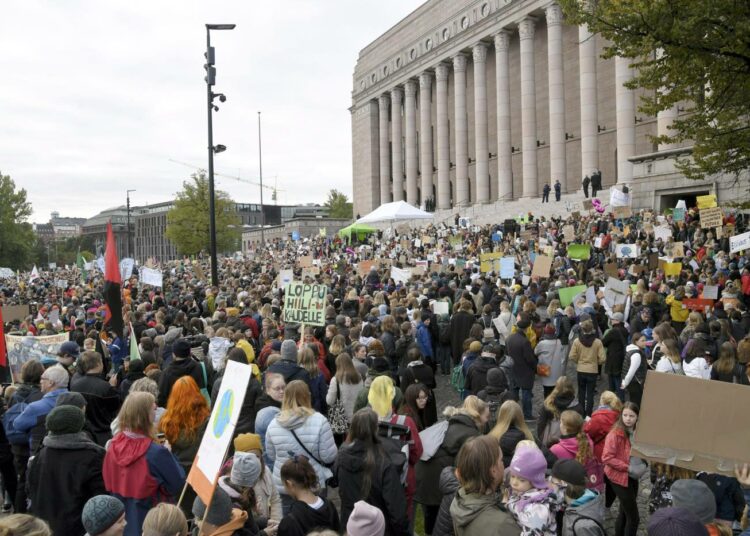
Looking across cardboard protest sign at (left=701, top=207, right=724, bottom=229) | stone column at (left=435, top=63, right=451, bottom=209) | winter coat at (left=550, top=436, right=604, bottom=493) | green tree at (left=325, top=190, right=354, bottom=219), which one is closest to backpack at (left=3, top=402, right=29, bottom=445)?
winter coat at (left=550, top=436, right=604, bottom=493)

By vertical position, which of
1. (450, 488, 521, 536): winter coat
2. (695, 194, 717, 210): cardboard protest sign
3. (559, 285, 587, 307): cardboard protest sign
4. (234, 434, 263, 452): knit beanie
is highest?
(695, 194, 717, 210): cardboard protest sign

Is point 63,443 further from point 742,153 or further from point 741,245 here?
point 741,245

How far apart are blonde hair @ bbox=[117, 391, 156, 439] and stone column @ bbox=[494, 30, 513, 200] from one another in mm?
45009

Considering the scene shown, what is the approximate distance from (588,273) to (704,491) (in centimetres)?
1597

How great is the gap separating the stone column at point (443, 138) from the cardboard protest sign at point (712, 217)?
3972 cm

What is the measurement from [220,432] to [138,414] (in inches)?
35.4

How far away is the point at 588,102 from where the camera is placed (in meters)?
40.0

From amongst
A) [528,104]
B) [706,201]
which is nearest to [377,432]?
[706,201]

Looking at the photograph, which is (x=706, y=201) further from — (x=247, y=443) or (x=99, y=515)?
(x=99, y=515)

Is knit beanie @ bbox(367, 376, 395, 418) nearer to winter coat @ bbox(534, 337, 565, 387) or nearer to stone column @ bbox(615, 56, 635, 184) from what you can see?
winter coat @ bbox(534, 337, 565, 387)

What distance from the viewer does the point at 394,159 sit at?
66.6m

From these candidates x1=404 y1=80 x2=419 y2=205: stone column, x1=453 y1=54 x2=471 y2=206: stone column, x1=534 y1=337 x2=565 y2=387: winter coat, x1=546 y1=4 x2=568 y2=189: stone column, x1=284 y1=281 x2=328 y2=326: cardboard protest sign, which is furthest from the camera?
x1=404 y1=80 x2=419 y2=205: stone column

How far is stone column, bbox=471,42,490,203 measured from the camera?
50375 mm

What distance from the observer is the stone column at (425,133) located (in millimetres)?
59375
